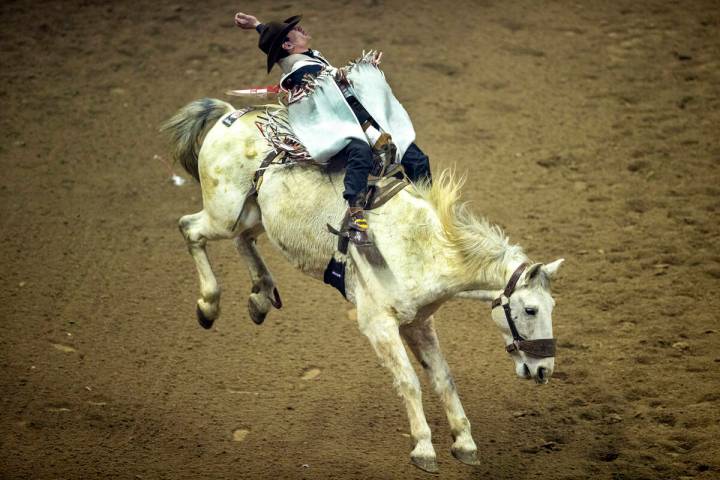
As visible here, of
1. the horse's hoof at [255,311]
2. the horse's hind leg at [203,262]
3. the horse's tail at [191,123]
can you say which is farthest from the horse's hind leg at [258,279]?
the horse's tail at [191,123]

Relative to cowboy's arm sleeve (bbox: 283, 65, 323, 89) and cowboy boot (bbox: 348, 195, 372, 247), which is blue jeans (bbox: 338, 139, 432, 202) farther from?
cowboy's arm sleeve (bbox: 283, 65, 323, 89)

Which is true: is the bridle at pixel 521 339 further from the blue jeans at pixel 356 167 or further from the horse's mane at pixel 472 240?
the blue jeans at pixel 356 167

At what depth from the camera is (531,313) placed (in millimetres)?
4980

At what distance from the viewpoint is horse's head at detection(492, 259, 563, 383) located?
4.96 m

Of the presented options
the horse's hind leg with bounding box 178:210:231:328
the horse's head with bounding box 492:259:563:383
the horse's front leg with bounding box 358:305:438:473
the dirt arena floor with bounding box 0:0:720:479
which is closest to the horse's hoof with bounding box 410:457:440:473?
the horse's front leg with bounding box 358:305:438:473

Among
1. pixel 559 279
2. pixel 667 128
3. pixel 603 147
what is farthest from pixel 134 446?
pixel 667 128

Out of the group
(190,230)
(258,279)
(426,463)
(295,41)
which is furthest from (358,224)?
(190,230)

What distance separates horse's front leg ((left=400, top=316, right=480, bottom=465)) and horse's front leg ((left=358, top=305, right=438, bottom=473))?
270 millimetres

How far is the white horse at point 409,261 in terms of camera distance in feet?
16.6

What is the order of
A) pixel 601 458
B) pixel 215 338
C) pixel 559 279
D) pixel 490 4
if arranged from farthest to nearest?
pixel 490 4, pixel 559 279, pixel 215 338, pixel 601 458

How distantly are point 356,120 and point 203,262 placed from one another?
1.72 meters

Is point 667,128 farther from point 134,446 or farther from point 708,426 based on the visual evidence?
point 134,446

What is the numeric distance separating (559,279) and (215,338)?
2.86 metres

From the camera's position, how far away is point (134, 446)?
6023 millimetres
